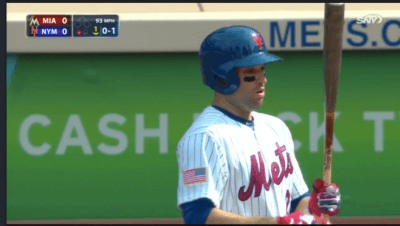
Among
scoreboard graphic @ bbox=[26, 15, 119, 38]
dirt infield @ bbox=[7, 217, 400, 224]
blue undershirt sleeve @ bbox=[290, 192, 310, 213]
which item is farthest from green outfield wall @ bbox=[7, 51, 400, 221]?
blue undershirt sleeve @ bbox=[290, 192, 310, 213]

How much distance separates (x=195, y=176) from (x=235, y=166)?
0.57ft

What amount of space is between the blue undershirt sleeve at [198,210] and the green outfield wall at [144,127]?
284 cm

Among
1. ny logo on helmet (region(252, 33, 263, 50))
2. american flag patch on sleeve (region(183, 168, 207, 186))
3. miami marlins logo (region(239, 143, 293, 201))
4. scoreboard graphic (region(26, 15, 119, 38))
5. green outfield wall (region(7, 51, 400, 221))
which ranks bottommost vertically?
green outfield wall (region(7, 51, 400, 221))

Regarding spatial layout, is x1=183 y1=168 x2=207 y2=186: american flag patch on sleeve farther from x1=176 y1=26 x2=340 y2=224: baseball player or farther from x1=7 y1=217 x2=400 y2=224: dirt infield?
x1=7 y1=217 x2=400 y2=224: dirt infield

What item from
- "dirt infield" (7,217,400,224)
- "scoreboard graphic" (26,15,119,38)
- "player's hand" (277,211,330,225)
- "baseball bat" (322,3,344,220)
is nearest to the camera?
"player's hand" (277,211,330,225)

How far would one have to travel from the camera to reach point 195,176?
90.1 inches

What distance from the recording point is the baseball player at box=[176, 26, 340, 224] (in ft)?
7.47

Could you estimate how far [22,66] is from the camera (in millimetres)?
5203

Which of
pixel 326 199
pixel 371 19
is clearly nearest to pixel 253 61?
pixel 326 199

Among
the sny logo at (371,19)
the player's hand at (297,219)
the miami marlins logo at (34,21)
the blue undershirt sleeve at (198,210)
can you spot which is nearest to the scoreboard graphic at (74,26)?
the miami marlins logo at (34,21)

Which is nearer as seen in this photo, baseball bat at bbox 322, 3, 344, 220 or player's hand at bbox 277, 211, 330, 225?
player's hand at bbox 277, 211, 330, 225

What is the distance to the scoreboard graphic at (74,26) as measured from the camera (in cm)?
514

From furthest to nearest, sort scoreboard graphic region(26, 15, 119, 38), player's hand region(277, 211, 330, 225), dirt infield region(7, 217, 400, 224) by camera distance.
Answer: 1. scoreboard graphic region(26, 15, 119, 38)
2. dirt infield region(7, 217, 400, 224)
3. player's hand region(277, 211, 330, 225)

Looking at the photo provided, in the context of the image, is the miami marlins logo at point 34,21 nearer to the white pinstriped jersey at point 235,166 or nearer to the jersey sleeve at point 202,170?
the white pinstriped jersey at point 235,166
